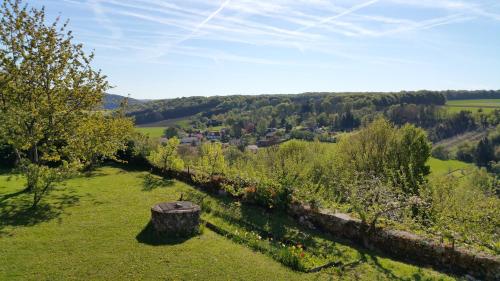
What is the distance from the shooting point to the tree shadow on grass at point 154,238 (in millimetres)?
13039

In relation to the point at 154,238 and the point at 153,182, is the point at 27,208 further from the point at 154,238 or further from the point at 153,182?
the point at 153,182

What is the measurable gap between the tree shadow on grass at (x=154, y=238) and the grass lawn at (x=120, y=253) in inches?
1.4

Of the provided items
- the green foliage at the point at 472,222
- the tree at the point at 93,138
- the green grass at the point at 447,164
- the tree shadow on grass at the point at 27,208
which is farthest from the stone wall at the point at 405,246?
the green grass at the point at 447,164

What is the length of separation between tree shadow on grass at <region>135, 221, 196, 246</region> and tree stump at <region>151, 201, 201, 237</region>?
0.65 ft

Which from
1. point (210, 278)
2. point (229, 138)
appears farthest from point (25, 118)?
point (229, 138)

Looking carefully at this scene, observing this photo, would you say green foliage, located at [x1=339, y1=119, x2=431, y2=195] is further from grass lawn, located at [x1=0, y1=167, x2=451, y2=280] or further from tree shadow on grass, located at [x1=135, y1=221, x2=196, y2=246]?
tree shadow on grass, located at [x1=135, y1=221, x2=196, y2=246]

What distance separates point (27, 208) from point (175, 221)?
281 inches

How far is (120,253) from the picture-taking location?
11.9 meters

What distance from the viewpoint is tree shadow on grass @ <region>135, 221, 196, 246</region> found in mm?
13039

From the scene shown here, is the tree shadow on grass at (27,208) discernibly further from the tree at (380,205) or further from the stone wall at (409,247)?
the tree at (380,205)

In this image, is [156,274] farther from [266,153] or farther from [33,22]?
[266,153]

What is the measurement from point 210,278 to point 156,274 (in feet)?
5.20

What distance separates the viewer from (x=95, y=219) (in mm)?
14953

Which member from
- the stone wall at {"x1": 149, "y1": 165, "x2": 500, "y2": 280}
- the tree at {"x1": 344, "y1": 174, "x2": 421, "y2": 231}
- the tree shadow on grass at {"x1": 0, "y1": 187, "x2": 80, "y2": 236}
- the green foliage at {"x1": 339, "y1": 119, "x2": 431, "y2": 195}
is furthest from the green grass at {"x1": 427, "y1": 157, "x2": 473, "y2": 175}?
the tree shadow on grass at {"x1": 0, "y1": 187, "x2": 80, "y2": 236}
